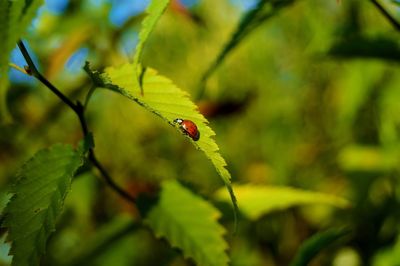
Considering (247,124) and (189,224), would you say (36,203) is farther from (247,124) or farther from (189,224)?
(247,124)

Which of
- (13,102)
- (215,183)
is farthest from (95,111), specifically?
(215,183)

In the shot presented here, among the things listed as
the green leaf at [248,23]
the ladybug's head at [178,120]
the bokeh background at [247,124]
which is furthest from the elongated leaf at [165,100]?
the bokeh background at [247,124]

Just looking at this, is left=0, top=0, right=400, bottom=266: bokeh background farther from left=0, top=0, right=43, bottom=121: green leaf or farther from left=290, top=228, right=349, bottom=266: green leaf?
left=0, top=0, right=43, bottom=121: green leaf

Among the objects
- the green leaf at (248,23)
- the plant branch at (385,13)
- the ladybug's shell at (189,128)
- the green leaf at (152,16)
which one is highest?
the green leaf at (248,23)

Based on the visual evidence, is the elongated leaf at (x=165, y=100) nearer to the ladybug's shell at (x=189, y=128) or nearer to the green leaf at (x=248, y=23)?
the ladybug's shell at (x=189, y=128)

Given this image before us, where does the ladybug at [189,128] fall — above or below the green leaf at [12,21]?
below

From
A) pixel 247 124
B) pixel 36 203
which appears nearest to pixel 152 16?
pixel 36 203
